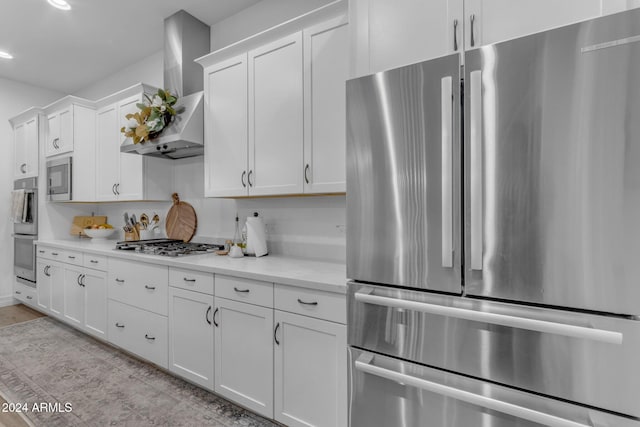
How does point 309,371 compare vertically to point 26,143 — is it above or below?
below

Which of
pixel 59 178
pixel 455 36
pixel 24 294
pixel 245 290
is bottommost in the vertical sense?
pixel 24 294

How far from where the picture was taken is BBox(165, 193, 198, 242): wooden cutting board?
10.4ft

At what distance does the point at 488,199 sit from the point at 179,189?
3.03m

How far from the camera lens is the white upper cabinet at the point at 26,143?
13.2 feet

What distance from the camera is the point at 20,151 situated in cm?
423

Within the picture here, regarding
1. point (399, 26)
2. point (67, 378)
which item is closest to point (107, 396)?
point (67, 378)

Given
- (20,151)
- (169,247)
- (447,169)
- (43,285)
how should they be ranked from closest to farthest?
(447,169) → (169,247) → (43,285) → (20,151)

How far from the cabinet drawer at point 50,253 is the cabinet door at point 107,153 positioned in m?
0.68

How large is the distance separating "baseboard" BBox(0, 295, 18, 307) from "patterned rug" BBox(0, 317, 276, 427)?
5.32ft

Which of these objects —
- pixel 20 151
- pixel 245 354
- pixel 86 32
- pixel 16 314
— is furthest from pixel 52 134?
pixel 245 354

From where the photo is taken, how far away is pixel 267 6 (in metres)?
2.63

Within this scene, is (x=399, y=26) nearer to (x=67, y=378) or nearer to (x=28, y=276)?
(x=67, y=378)

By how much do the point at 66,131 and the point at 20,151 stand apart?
1.10 m

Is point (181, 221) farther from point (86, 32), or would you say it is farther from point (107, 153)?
point (86, 32)
